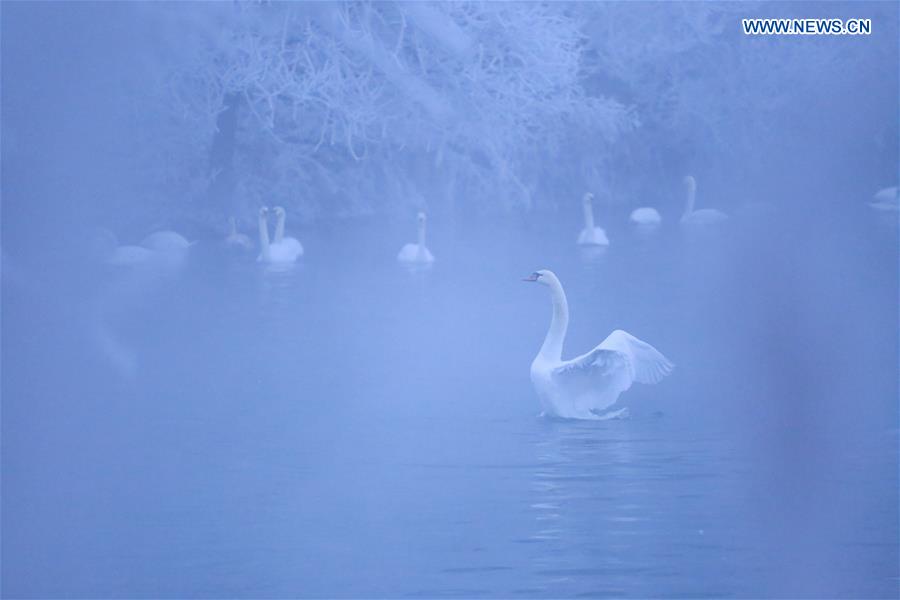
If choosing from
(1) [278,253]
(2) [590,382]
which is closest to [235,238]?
(1) [278,253]

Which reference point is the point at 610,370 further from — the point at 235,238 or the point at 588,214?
the point at 235,238

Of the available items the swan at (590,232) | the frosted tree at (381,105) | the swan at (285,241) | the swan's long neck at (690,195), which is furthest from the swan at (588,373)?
the swan at (285,241)

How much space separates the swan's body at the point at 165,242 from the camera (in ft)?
18.1

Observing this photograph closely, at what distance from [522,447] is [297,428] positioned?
29.5 inches

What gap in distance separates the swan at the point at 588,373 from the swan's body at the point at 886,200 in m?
2.49

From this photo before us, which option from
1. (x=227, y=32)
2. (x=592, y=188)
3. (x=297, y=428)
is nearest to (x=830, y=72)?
(x=592, y=188)

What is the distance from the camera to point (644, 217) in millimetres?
6672

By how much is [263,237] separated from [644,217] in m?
2.09

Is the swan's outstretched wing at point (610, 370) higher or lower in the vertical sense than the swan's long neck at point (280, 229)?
lower

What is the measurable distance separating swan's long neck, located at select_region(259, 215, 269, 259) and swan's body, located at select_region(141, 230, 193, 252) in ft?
1.84

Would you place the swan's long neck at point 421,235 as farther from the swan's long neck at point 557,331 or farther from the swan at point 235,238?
the swan's long neck at point 557,331

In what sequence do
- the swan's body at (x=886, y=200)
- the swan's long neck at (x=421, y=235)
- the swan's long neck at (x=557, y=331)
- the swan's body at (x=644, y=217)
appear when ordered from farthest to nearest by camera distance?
1. the swan's body at (x=644, y=217)
2. the swan's long neck at (x=421, y=235)
3. the swan's body at (x=886, y=200)
4. the swan's long neck at (x=557, y=331)

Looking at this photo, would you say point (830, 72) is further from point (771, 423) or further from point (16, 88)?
point (16, 88)

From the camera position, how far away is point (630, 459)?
11.2 ft
